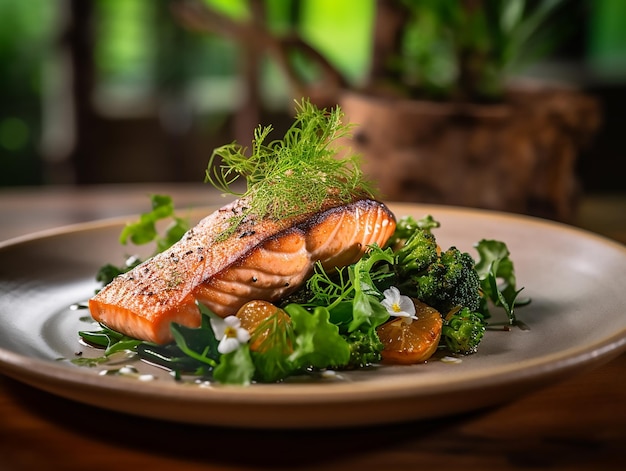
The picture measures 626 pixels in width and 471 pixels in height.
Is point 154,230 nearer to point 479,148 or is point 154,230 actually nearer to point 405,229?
point 405,229

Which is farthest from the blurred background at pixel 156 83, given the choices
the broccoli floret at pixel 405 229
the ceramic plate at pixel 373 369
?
the broccoli floret at pixel 405 229

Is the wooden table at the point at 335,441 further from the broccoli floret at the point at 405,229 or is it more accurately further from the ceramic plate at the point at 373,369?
the broccoli floret at the point at 405,229

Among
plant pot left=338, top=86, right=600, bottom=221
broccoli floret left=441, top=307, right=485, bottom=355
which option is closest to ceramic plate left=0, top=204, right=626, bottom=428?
broccoli floret left=441, top=307, right=485, bottom=355

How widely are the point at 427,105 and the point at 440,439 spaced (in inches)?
93.5

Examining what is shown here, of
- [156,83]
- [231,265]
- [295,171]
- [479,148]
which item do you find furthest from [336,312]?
[156,83]

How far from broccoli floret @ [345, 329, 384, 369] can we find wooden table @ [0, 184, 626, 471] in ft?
0.86

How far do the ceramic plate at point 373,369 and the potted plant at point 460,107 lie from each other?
919 mm

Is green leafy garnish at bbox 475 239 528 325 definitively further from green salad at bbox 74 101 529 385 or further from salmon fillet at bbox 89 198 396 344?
salmon fillet at bbox 89 198 396 344

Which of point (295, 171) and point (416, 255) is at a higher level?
point (295, 171)

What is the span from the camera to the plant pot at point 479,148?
351 centimetres

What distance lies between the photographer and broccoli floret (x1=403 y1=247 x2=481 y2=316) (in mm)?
1964

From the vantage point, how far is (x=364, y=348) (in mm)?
1698

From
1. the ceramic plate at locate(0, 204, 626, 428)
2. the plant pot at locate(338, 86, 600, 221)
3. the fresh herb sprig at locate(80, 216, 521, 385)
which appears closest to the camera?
the ceramic plate at locate(0, 204, 626, 428)

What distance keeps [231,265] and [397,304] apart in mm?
416
